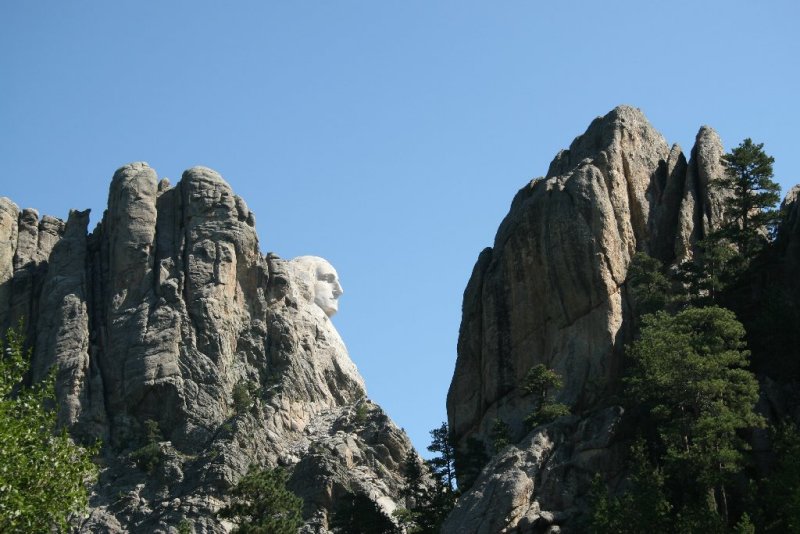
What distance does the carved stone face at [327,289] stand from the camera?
137750 mm

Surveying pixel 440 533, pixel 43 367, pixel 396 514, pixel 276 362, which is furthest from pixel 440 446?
pixel 43 367

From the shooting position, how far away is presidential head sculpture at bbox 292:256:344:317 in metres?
138

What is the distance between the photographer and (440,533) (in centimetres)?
7456

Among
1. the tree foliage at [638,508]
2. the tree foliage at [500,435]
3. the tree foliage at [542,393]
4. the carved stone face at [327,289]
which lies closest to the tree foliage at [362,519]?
the tree foliage at [500,435]

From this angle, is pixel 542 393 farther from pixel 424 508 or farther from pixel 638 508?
pixel 638 508

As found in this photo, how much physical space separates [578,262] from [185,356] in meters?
33.7

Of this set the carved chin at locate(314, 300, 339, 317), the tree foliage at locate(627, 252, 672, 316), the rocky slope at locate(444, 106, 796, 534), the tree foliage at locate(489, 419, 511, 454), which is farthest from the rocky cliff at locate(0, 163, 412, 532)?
the tree foliage at locate(627, 252, 672, 316)

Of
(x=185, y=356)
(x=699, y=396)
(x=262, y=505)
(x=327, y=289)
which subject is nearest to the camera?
(x=699, y=396)

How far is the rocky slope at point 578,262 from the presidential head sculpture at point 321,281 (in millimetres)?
40854

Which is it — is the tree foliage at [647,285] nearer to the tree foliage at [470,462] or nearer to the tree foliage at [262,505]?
the tree foliage at [470,462]

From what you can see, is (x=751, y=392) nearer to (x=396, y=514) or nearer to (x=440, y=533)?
(x=440, y=533)

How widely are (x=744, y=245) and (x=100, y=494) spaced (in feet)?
145

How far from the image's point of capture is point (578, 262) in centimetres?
8912

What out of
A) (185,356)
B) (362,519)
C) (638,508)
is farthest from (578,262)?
(185,356)
